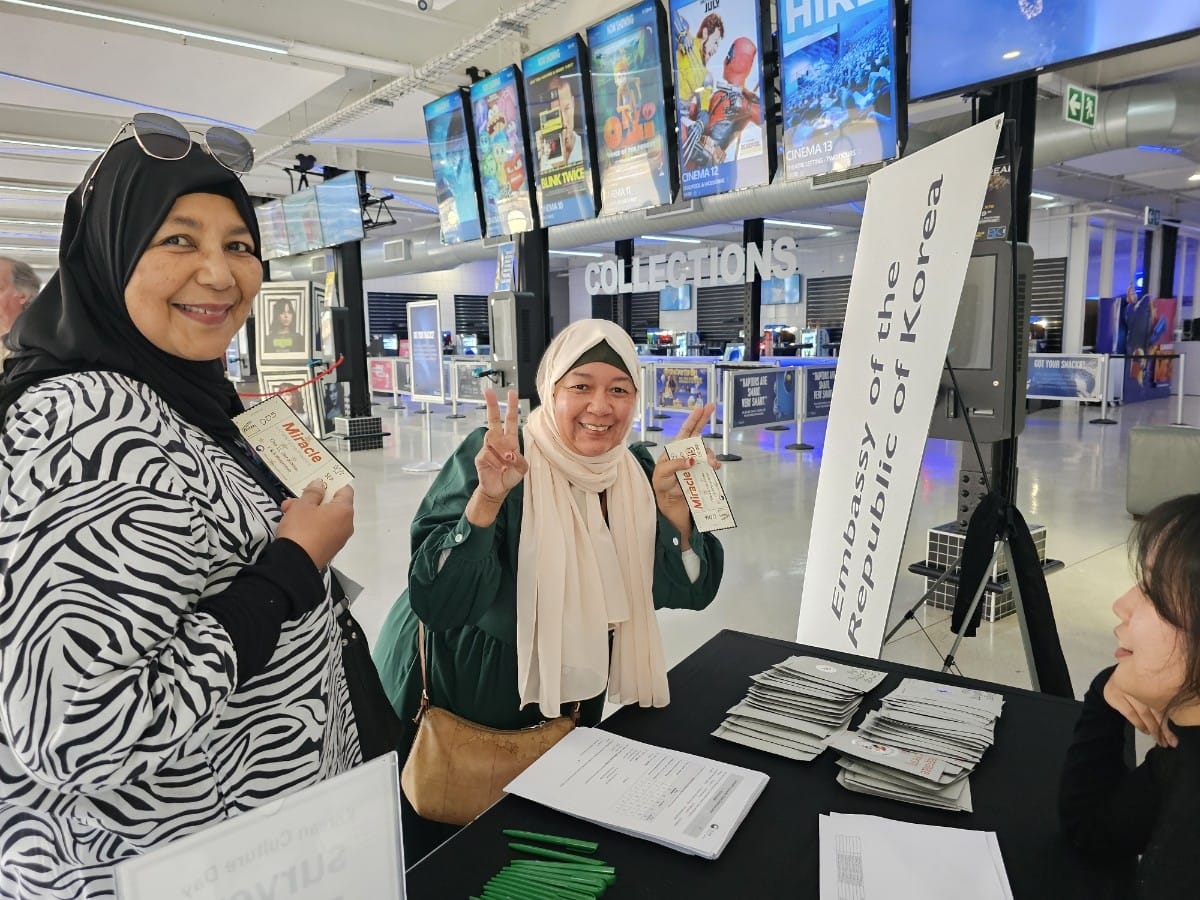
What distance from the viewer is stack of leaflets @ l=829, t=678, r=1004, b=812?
1.16 metres

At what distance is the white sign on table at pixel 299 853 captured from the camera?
501mm

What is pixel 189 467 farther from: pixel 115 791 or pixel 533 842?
pixel 533 842

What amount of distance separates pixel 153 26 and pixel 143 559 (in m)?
5.16

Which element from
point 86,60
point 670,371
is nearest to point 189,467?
point 86,60

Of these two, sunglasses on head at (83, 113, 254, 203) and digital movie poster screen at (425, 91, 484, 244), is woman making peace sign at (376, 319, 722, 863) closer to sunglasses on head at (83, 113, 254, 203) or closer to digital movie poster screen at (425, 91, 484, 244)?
sunglasses on head at (83, 113, 254, 203)

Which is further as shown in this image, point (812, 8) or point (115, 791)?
point (812, 8)

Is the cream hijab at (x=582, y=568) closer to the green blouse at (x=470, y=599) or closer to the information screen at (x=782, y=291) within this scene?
the green blouse at (x=470, y=599)

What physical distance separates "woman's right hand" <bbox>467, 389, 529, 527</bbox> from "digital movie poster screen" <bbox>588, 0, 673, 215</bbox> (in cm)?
373

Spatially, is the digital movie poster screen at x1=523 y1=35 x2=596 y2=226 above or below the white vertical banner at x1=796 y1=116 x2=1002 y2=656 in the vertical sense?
above

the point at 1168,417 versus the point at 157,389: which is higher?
the point at 157,389

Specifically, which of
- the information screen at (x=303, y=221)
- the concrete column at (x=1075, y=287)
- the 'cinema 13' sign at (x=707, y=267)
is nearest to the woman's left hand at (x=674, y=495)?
the 'cinema 13' sign at (x=707, y=267)

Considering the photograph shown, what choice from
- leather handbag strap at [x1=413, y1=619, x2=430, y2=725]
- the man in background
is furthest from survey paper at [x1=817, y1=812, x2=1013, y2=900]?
the man in background

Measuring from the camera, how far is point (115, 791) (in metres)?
0.88

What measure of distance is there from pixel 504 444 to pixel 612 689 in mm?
563
